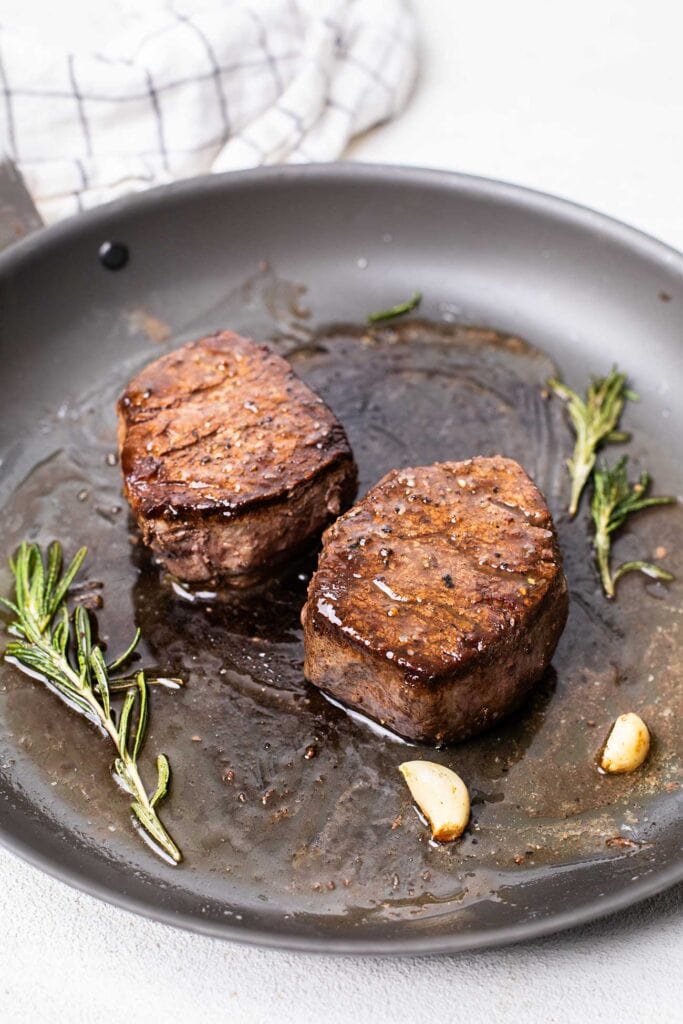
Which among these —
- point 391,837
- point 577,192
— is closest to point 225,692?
point 391,837

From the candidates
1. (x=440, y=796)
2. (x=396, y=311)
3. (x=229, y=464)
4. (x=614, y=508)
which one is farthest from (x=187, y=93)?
(x=440, y=796)

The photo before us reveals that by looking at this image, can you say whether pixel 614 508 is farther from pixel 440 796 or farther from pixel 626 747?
pixel 440 796

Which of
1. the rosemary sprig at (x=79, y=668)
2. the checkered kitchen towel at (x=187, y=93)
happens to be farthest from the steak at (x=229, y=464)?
the checkered kitchen towel at (x=187, y=93)

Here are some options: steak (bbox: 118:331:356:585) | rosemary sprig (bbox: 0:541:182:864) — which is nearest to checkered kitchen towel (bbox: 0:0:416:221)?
steak (bbox: 118:331:356:585)

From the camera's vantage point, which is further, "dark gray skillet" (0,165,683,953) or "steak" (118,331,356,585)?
"steak" (118,331,356,585)

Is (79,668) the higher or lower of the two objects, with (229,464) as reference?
lower

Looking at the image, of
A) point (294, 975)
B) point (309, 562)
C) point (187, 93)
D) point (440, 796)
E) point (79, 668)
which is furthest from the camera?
point (187, 93)

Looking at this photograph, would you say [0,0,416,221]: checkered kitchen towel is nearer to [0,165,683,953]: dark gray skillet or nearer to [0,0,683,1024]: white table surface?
[0,165,683,953]: dark gray skillet

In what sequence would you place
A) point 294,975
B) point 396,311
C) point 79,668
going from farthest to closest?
point 396,311 < point 79,668 < point 294,975
